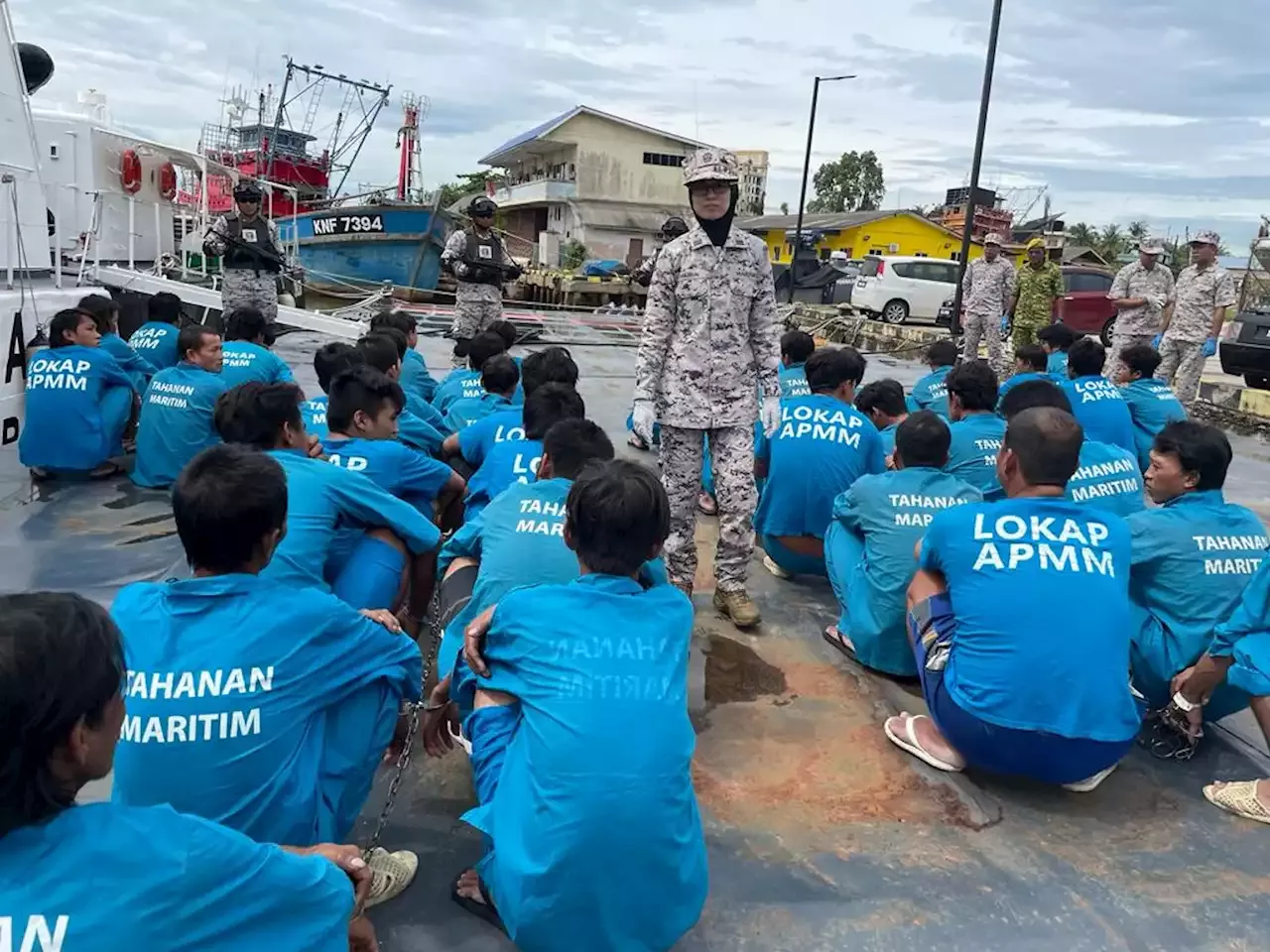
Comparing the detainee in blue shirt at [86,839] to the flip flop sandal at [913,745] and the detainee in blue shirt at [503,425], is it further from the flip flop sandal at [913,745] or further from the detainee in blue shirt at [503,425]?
the detainee in blue shirt at [503,425]

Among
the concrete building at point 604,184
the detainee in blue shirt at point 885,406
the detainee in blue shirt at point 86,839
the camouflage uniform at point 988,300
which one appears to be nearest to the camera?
the detainee in blue shirt at point 86,839

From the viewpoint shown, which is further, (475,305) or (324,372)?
(475,305)

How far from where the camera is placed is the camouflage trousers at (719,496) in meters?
3.75

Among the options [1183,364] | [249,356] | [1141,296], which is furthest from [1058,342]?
[249,356]

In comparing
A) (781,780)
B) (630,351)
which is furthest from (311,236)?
(781,780)

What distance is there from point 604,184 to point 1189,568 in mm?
33759

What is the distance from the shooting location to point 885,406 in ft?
15.0

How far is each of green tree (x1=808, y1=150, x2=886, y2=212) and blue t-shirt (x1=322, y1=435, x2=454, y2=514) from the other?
5532 centimetres

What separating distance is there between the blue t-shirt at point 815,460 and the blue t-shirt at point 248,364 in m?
2.82

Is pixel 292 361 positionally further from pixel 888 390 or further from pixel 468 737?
pixel 468 737

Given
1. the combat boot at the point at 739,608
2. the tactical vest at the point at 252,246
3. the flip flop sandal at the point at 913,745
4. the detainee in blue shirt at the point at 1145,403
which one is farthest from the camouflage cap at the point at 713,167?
the tactical vest at the point at 252,246

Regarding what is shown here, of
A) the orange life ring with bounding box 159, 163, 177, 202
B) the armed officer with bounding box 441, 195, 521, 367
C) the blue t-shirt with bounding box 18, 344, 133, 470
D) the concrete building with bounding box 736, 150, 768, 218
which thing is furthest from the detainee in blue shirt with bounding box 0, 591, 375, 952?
the concrete building with bounding box 736, 150, 768, 218

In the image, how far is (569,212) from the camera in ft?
112

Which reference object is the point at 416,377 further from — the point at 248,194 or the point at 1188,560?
the point at 1188,560
